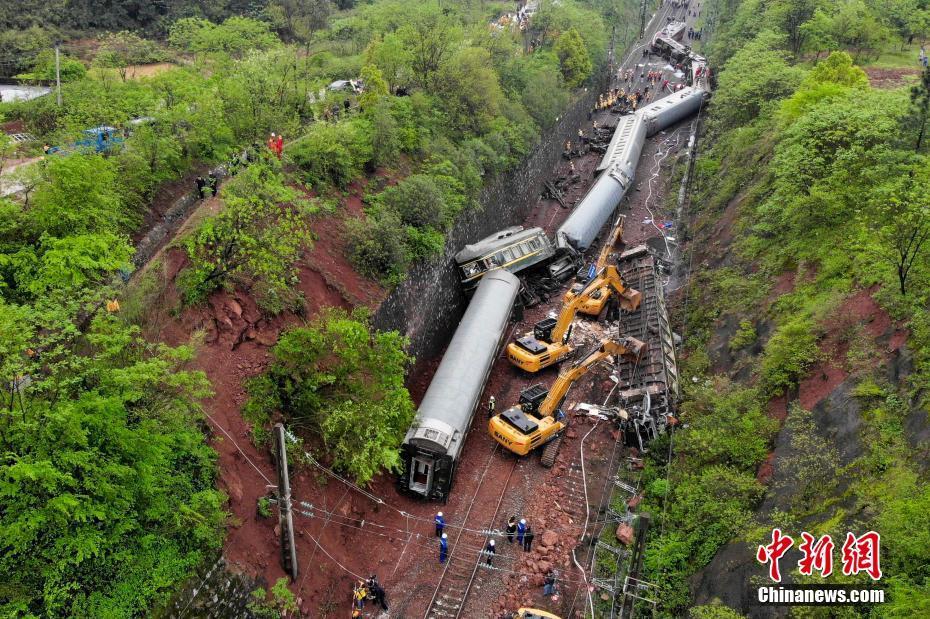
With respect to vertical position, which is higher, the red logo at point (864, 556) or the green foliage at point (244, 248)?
the green foliage at point (244, 248)

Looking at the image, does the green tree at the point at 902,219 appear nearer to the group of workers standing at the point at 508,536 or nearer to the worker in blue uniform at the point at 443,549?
the group of workers standing at the point at 508,536

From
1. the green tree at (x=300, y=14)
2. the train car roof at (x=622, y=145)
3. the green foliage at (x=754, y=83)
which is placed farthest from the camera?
the green tree at (x=300, y=14)

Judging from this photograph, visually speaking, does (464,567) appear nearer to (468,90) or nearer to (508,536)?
(508,536)

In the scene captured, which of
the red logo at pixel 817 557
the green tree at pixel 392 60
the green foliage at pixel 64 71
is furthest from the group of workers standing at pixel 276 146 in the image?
the red logo at pixel 817 557

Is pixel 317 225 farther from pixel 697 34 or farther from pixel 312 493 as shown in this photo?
pixel 697 34

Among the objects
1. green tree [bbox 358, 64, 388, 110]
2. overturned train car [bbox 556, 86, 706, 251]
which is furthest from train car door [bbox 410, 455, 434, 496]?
green tree [bbox 358, 64, 388, 110]

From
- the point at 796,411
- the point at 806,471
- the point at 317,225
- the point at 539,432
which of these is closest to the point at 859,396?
the point at 796,411
